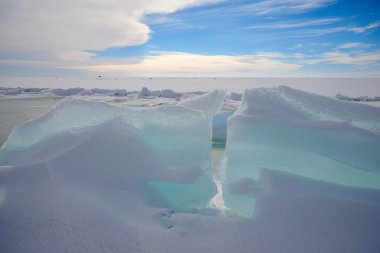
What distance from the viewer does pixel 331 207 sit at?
5.61 feet

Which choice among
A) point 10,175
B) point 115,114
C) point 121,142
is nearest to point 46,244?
point 10,175

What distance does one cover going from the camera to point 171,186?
7.16 feet

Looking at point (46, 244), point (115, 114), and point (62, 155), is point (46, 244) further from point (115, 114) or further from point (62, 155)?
point (115, 114)

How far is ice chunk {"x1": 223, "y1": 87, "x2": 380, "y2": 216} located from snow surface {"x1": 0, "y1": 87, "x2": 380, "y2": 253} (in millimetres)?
11

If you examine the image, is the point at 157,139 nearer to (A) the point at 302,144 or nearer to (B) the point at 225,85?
(A) the point at 302,144

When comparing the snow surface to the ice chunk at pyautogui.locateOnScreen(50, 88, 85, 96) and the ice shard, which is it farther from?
the ice chunk at pyautogui.locateOnScreen(50, 88, 85, 96)

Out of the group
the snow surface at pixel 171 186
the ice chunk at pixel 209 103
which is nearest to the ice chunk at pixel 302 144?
the snow surface at pixel 171 186

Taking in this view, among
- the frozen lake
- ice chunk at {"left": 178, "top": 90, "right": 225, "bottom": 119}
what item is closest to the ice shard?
ice chunk at {"left": 178, "top": 90, "right": 225, "bottom": 119}

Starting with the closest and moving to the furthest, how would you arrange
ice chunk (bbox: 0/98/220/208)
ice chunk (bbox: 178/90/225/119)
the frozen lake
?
ice chunk (bbox: 0/98/220/208) < ice chunk (bbox: 178/90/225/119) < the frozen lake

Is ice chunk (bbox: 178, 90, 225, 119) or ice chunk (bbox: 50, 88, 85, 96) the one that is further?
ice chunk (bbox: 50, 88, 85, 96)

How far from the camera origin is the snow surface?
5.18 ft

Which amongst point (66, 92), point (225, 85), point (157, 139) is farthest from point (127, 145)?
point (225, 85)

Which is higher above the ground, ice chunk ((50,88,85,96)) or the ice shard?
ice chunk ((50,88,85,96))

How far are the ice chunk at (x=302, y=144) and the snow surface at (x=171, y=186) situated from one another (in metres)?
0.01
